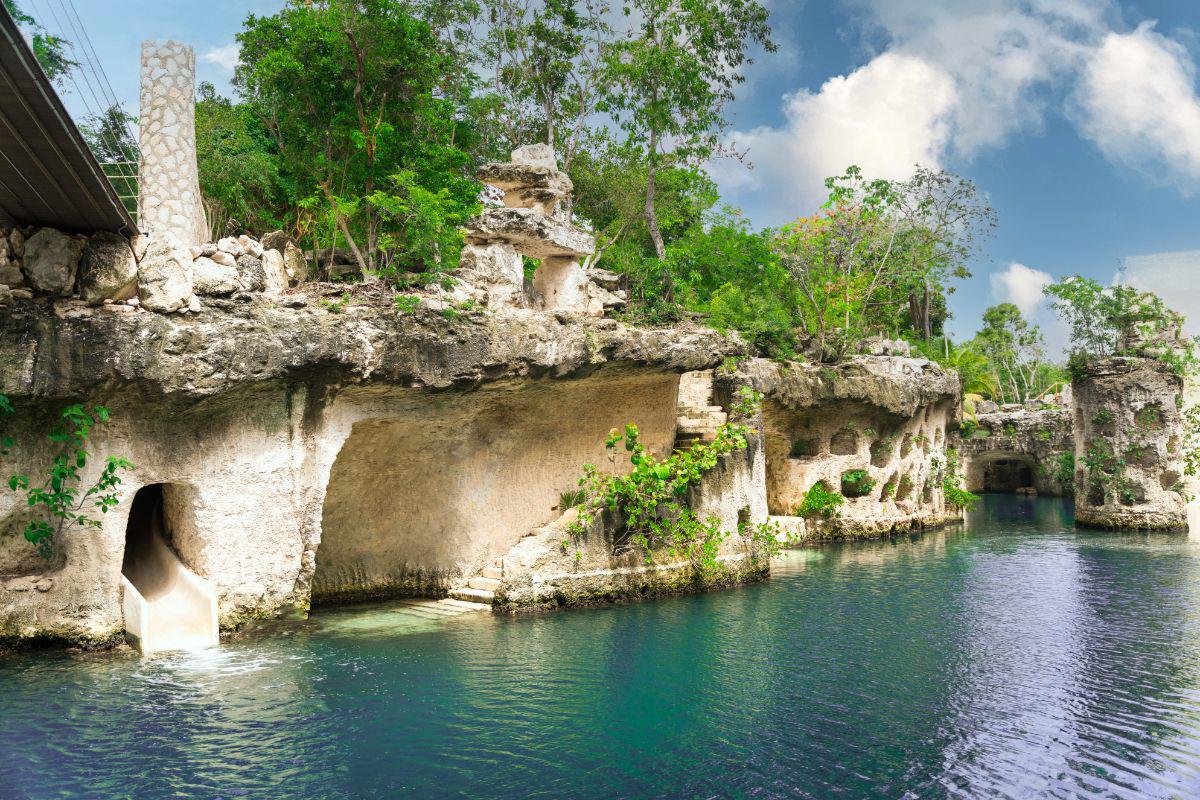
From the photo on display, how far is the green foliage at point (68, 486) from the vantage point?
1138 centimetres

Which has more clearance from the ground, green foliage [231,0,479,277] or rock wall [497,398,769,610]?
green foliage [231,0,479,277]

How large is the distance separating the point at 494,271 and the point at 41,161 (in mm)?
9363

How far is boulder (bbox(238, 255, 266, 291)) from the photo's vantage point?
13.0 metres

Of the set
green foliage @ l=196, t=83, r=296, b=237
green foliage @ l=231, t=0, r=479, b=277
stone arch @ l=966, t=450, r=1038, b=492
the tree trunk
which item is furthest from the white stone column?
stone arch @ l=966, t=450, r=1038, b=492

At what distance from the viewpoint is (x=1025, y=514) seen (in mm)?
37531

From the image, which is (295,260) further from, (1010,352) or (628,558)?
(1010,352)

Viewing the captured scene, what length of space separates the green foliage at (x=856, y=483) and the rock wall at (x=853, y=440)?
0.11ft

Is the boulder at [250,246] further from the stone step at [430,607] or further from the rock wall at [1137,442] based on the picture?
the rock wall at [1137,442]

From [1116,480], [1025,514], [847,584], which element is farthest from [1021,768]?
[1025,514]

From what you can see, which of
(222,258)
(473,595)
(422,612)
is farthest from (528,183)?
(422,612)

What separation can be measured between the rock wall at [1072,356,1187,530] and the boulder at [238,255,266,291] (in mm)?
28119

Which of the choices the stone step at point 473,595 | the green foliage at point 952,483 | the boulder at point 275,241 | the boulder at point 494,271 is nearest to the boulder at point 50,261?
the boulder at point 275,241

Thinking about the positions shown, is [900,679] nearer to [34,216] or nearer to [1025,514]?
[34,216]

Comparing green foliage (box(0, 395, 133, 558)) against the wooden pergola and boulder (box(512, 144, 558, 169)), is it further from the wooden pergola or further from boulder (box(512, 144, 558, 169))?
boulder (box(512, 144, 558, 169))
